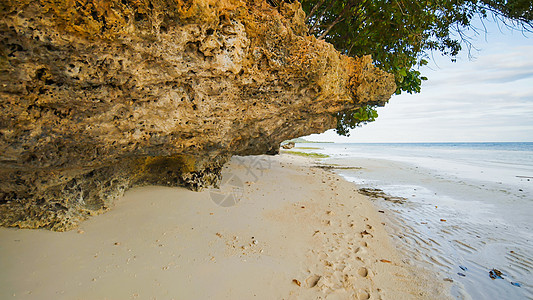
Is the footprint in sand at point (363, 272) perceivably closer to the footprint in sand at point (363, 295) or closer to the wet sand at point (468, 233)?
the footprint in sand at point (363, 295)

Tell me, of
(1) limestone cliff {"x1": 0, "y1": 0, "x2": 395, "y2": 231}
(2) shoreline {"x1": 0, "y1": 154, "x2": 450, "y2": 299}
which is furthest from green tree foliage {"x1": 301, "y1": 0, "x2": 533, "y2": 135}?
(2) shoreline {"x1": 0, "y1": 154, "x2": 450, "y2": 299}

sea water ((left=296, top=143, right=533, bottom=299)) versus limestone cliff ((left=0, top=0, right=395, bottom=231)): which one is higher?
limestone cliff ((left=0, top=0, right=395, bottom=231))

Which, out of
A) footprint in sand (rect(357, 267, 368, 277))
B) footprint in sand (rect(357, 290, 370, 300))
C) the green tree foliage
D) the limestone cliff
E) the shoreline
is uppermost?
the green tree foliage

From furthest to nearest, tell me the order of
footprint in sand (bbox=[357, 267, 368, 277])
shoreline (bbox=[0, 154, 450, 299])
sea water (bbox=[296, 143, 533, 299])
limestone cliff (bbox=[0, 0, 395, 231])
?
sea water (bbox=[296, 143, 533, 299]) → footprint in sand (bbox=[357, 267, 368, 277]) → shoreline (bbox=[0, 154, 450, 299]) → limestone cliff (bbox=[0, 0, 395, 231])

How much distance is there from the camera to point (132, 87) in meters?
2.68

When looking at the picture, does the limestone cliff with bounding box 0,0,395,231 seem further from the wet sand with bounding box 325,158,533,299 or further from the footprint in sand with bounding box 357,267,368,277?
the wet sand with bounding box 325,158,533,299

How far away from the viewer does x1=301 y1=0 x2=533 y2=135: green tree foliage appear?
509cm

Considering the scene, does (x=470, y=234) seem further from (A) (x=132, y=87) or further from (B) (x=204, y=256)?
(A) (x=132, y=87)

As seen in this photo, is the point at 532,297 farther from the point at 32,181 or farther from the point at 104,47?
the point at 32,181

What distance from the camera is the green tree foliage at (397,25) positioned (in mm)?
5086

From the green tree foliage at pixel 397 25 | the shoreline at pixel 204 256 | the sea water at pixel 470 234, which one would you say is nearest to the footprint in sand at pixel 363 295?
the shoreline at pixel 204 256

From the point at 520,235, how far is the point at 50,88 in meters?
8.22

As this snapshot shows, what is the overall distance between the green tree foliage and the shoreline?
3867mm

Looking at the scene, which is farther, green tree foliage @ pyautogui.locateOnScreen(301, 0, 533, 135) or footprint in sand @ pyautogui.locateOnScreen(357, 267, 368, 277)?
green tree foliage @ pyautogui.locateOnScreen(301, 0, 533, 135)
